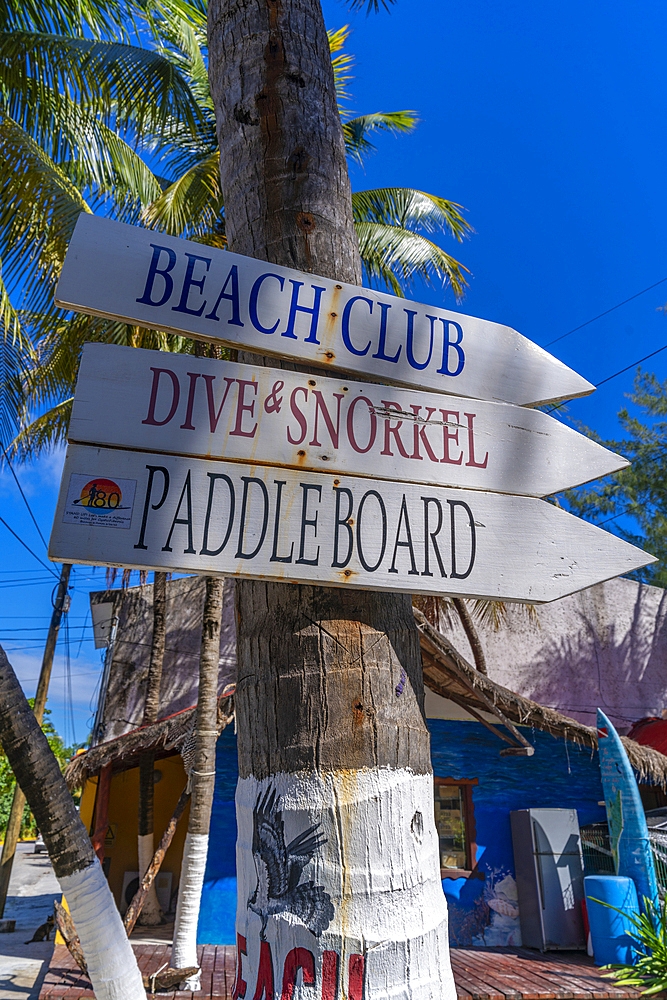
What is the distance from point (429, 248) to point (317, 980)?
9.79 meters

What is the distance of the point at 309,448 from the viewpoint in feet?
4.25

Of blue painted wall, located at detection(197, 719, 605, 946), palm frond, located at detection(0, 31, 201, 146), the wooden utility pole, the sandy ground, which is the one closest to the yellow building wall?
the sandy ground

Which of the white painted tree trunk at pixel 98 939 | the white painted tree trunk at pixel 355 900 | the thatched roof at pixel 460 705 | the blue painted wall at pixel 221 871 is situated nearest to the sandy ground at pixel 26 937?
the blue painted wall at pixel 221 871

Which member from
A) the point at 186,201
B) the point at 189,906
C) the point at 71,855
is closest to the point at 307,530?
the point at 71,855

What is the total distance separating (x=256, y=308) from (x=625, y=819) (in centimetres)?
939

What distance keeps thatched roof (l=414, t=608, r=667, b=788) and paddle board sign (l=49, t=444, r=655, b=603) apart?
7.20m

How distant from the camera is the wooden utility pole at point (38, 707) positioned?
12.7 metres

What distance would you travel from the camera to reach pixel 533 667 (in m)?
12.4

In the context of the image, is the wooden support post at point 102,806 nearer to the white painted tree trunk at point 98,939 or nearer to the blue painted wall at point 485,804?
the blue painted wall at point 485,804

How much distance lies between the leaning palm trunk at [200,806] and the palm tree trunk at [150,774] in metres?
2.43

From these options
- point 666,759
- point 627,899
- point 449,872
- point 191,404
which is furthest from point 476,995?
point 191,404

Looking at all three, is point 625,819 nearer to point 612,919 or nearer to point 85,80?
point 612,919

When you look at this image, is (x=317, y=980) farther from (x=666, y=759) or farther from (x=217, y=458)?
(x=666, y=759)

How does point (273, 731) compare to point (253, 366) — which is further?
point (253, 366)
